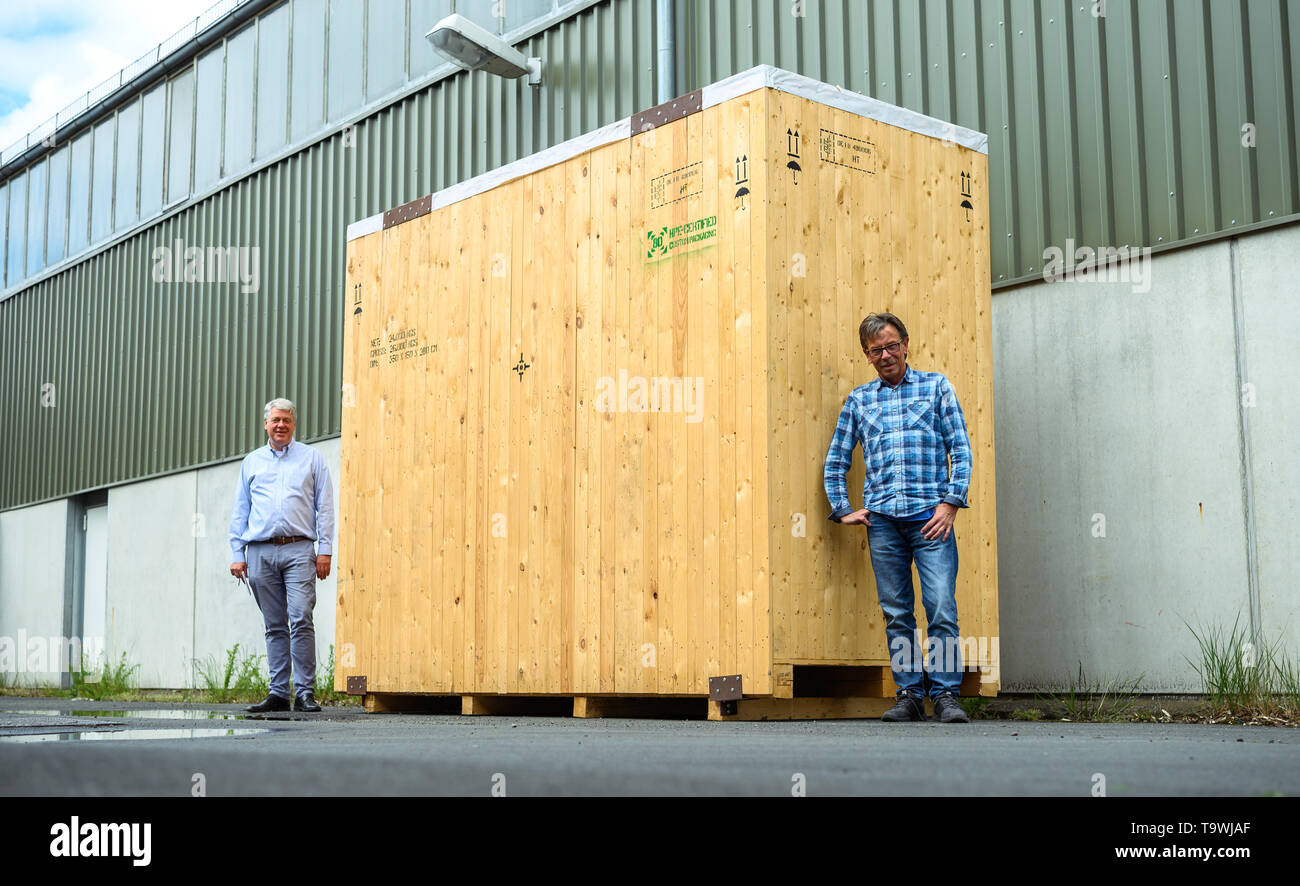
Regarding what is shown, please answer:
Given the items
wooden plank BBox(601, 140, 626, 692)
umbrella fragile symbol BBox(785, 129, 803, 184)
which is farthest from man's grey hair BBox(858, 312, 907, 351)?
wooden plank BBox(601, 140, 626, 692)

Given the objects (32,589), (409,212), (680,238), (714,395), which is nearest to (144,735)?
(714,395)

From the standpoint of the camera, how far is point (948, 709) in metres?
6.11

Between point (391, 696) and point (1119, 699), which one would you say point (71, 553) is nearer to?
point (391, 696)

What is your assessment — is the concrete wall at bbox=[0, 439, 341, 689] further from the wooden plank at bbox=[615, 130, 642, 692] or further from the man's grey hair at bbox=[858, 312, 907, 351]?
the man's grey hair at bbox=[858, 312, 907, 351]

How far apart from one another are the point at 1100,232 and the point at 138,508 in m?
12.6

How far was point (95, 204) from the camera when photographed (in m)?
18.5

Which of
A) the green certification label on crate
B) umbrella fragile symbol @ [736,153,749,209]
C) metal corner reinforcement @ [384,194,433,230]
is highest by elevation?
metal corner reinforcement @ [384,194,433,230]

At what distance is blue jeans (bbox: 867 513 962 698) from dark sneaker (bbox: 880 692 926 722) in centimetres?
4

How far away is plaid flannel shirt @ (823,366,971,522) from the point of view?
6297mm

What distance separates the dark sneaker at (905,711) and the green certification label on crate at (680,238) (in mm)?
2379

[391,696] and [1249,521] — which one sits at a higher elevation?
[1249,521]

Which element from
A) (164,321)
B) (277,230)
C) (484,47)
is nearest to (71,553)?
(164,321)

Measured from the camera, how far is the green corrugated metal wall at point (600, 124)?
24.6 ft

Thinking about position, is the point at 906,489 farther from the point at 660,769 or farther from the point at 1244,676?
the point at 660,769
